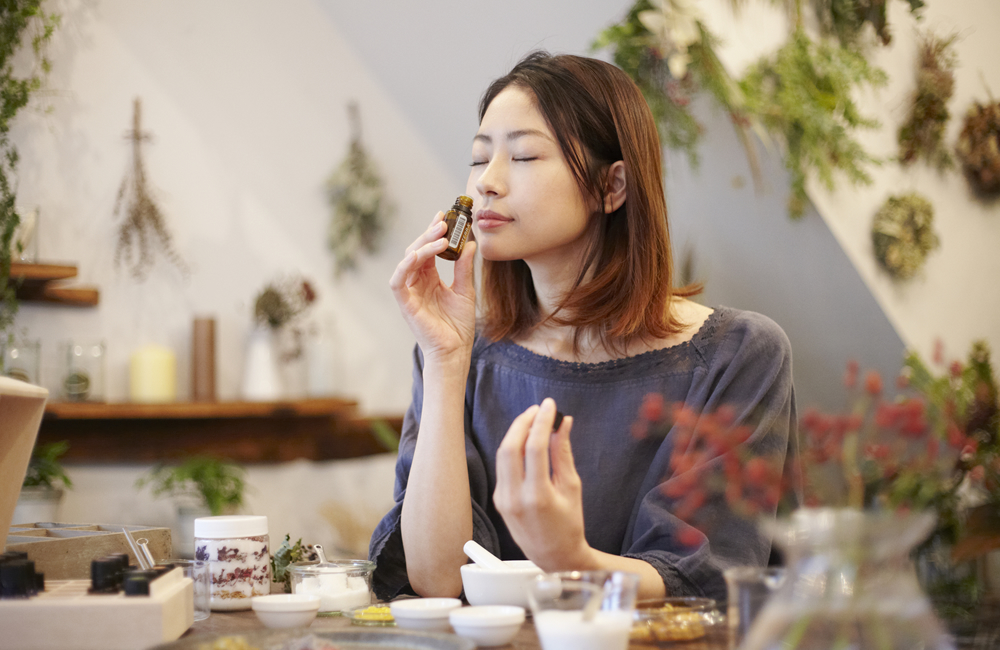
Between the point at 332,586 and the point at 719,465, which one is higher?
the point at 719,465

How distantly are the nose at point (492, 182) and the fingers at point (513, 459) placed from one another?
621mm

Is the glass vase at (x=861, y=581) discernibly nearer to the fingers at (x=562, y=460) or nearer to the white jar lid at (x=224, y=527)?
the fingers at (x=562, y=460)

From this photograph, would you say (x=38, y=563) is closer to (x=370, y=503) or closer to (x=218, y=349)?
(x=218, y=349)

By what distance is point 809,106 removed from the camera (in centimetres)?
245

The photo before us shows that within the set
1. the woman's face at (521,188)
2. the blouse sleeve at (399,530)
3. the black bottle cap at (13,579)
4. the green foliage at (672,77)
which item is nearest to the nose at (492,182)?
the woman's face at (521,188)

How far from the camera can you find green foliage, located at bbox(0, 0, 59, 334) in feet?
8.68

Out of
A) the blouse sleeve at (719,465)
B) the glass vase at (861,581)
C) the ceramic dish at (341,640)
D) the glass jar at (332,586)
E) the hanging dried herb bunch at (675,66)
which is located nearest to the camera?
the glass vase at (861,581)

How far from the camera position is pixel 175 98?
3279mm

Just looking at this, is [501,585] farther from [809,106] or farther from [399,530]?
[809,106]

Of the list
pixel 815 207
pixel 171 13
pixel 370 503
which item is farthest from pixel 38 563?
pixel 171 13

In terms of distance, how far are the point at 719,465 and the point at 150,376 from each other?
8.07 feet

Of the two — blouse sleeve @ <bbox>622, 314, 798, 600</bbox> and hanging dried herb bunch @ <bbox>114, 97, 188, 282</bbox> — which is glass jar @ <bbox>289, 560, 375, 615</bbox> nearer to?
blouse sleeve @ <bbox>622, 314, 798, 600</bbox>

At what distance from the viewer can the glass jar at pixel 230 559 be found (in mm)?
1007

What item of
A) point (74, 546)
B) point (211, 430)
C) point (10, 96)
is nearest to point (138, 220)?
point (10, 96)
